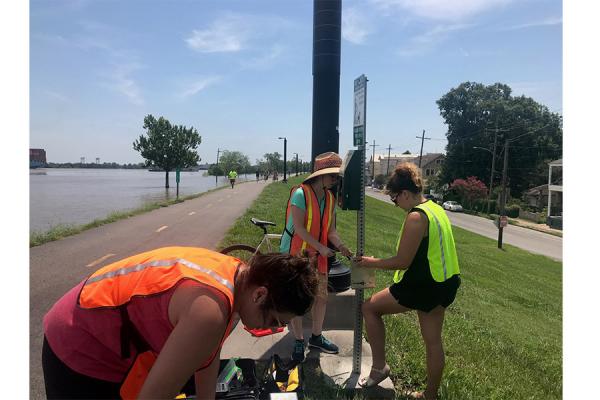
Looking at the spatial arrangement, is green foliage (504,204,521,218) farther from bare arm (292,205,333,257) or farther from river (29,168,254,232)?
bare arm (292,205,333,257)

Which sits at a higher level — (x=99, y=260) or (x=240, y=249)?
(x=240, y=249)

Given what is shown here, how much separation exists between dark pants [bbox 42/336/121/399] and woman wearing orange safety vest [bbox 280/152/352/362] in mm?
2027

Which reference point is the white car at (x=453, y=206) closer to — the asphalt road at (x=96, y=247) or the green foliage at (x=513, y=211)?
the green foliage at (x=513, y=211)

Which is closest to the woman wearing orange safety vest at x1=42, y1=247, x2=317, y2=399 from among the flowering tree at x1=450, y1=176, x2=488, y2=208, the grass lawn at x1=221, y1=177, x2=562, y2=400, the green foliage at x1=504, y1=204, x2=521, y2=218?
the grass lawn at x1=221, y1=177, x2=562, y2=400

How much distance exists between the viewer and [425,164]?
115 meters

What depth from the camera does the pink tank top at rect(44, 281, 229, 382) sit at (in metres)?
1.53

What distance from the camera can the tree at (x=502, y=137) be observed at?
6612cm

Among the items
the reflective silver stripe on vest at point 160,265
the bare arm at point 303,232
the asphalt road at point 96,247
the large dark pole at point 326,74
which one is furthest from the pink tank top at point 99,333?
the large dark pole at point 326,74

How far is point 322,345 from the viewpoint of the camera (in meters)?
4.02

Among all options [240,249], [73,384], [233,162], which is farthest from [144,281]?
[233,162]

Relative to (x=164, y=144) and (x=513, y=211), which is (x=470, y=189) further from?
(x=164, y=144)

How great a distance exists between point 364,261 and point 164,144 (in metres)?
48.1

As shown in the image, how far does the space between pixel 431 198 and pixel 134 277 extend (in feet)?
7.93

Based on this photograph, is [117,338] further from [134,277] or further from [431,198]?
[431,198]
